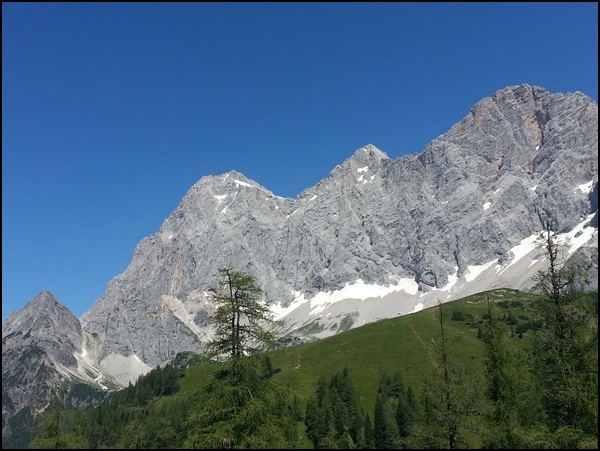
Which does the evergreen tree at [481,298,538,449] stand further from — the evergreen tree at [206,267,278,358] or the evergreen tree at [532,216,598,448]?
the evergreen tree at [206,267,278,358]

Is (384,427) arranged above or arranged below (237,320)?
below

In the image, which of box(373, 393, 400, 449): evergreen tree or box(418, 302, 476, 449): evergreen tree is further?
box(373, 393, 400, 449): evergreen tree

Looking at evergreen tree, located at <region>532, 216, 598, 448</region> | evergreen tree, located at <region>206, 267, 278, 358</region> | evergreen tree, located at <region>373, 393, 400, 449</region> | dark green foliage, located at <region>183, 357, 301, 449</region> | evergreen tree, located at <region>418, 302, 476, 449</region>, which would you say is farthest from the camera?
evergreen tree, located at <region>373, 393, 400, 449</region>

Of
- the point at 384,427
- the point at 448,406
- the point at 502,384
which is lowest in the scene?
the point at 384,427

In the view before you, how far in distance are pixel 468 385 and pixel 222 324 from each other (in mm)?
15716

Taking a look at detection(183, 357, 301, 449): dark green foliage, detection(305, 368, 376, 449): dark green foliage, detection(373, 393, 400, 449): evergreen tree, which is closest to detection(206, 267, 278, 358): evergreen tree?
detection(183, 357, 301, 449): dark green foliage

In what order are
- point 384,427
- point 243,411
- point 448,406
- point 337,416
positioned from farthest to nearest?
point 337,416, point 384,427, point 448,406, point 243,411

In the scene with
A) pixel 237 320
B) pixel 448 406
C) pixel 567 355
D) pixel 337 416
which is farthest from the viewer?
pixel 337 416

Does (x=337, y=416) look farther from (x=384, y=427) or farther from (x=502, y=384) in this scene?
(x=502, y=384)

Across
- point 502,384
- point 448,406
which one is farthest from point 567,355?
point 502,384

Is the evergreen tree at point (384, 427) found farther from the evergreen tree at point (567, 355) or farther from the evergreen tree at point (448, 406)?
the evergreen tree at point (567, 355)

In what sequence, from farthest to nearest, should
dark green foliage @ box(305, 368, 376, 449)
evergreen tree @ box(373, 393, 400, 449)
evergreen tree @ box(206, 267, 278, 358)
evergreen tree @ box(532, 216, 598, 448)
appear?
1. dark green foliage @ box(305, 368, 376, 449)
2. evergreen tree @ box(373, 393, 400, 449)
3. evergreen tree @ box(532, 216, 598, 448)
4. evergreen tree @ box(206, 267, 278, 358)

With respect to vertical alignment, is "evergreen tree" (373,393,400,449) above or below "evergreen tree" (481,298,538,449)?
below

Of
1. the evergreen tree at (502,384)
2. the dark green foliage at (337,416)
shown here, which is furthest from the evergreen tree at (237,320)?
the dark green foliage at (337,416)
